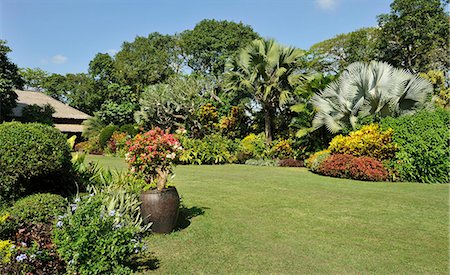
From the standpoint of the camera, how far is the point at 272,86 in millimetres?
17797

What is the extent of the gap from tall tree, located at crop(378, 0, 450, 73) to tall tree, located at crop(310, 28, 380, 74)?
145cm

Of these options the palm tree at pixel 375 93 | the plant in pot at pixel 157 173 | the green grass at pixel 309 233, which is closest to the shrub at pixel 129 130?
the palm tree at pixel 375 93

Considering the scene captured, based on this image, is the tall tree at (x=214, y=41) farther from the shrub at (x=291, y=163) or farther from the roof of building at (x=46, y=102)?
the shrub at (x=291, y=163)

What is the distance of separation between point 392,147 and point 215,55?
24.5 metres

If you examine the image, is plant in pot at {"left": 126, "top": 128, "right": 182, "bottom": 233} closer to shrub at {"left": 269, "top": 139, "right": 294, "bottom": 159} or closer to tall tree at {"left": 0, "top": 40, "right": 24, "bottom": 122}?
shrub at {"left": 269, "top": 139, "right": 294, "bottom": 159}

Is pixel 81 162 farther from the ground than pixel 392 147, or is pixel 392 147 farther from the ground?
pixel 392 147

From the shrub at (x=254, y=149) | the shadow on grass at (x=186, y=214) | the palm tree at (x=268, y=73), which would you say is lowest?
the shadow on grass at (x=186, y=214)

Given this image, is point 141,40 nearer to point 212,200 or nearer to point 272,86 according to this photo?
point 272,86

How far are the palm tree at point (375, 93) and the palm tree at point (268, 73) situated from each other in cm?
392

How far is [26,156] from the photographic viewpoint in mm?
4762

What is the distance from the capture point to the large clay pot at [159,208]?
513 centimetres

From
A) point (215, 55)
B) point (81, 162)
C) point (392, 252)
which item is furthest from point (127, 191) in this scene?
point (215, 55)

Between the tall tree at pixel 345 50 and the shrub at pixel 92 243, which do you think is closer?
the shrub at pixel 92 243

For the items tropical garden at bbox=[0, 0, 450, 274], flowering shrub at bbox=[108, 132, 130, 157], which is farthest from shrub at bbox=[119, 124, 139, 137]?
flowering shrub at bbox=[108, 132, 130, 157]
